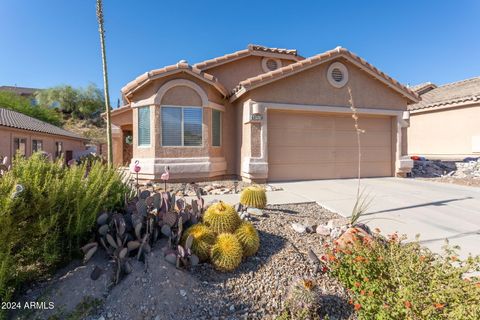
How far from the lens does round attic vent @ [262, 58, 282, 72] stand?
41.3 feet

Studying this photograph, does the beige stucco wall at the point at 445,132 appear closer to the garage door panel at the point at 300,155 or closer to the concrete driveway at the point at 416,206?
the concrete driveway at the point at 416,206

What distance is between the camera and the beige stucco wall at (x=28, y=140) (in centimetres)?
1719

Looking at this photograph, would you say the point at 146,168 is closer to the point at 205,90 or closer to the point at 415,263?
the point at 205,90

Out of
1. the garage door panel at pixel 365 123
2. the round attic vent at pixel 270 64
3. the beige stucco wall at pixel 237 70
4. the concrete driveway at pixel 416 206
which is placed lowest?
the concrete driveway at pixel 416 206

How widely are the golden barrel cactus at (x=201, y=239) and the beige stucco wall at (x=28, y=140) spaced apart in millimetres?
17736

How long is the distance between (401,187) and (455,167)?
263 inches

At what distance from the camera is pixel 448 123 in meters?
16.0

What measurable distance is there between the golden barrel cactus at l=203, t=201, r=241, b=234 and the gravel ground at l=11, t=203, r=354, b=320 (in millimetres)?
509

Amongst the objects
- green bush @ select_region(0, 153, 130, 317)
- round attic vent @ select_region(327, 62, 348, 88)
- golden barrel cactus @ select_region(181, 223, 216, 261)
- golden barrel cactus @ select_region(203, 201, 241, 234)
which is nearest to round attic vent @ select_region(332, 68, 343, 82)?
round attic vent @ select_region(327, 62, 348, 88)

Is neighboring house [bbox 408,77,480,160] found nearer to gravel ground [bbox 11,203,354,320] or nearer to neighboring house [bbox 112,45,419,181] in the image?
neighboring house [bbox 112,45,419,181]

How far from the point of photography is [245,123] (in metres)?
9.77

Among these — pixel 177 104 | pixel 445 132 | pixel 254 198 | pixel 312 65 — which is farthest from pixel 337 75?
pixel 445 132

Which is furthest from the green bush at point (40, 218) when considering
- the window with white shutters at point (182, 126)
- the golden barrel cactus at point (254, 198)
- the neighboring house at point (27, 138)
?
the neighboring house at point (27, 138)

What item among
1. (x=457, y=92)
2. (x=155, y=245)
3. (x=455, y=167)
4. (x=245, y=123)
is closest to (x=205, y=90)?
(x=245, y=123)
